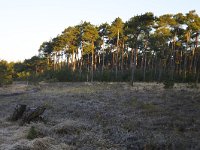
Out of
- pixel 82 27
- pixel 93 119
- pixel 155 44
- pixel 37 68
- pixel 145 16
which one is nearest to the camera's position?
pixel 93 119

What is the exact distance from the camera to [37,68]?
8744cm

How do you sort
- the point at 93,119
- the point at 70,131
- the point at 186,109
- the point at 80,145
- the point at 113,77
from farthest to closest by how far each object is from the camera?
the point at 113,77
the point at 186,109
the point at 93,119
the point at 70,131
the point at 80,145

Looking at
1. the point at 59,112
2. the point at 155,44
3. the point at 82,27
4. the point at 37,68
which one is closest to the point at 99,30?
the point at 82,27

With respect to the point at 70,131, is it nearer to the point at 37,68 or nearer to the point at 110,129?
the point at 110,129

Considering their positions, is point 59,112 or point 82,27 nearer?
point 59,112

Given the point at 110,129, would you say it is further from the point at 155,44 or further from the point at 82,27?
the point at 82,27

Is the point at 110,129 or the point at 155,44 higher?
the point at 155,44

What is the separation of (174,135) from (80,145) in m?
3.76

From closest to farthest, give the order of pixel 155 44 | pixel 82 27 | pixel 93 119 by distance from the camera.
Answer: pixel 93 119
pixel 155 44
pixel 82 27

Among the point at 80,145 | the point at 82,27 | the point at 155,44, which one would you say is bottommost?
the point at 80,145

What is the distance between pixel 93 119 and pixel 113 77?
143 feet

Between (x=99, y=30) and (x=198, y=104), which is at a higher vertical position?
(x=99, y=30)

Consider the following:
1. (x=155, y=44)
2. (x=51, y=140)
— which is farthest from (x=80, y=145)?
(x=155, y=44)

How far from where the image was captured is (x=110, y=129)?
1346 cm
